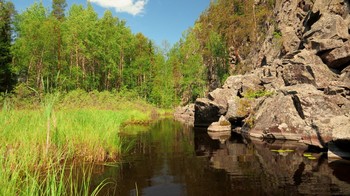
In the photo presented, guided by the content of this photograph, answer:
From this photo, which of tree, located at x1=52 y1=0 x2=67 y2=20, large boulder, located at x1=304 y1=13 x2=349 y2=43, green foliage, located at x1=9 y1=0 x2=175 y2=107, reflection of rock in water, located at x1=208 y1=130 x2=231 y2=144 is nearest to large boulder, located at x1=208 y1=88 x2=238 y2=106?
reflection of rock in water, located at x1=208 y1=130 x2=231 y2=144

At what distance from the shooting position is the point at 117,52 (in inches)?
2064

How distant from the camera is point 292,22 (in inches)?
1444

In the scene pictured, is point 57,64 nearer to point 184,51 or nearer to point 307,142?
point 184,51

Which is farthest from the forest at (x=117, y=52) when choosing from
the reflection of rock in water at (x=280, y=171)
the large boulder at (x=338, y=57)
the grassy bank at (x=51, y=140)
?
the large boulder at (x=338, y=57)

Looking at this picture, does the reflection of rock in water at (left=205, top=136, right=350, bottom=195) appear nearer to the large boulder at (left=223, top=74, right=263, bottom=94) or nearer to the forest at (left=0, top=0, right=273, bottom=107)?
the large boulder at (left=223, top=74, right=263, bottom=94)

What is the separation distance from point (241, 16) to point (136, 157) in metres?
56.9

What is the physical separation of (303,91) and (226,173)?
11.0 metres

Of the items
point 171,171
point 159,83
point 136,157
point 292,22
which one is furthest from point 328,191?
point 159,83

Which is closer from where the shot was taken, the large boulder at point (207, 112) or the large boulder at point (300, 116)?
the large boulder at point (300, 116)

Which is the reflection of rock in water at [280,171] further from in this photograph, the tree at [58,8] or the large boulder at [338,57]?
the tree at [58,8]

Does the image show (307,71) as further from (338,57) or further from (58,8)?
(58,8)

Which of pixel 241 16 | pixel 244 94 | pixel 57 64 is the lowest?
pixel 244 94

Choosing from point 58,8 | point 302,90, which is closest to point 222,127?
point 302,90

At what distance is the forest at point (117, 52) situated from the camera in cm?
4012
